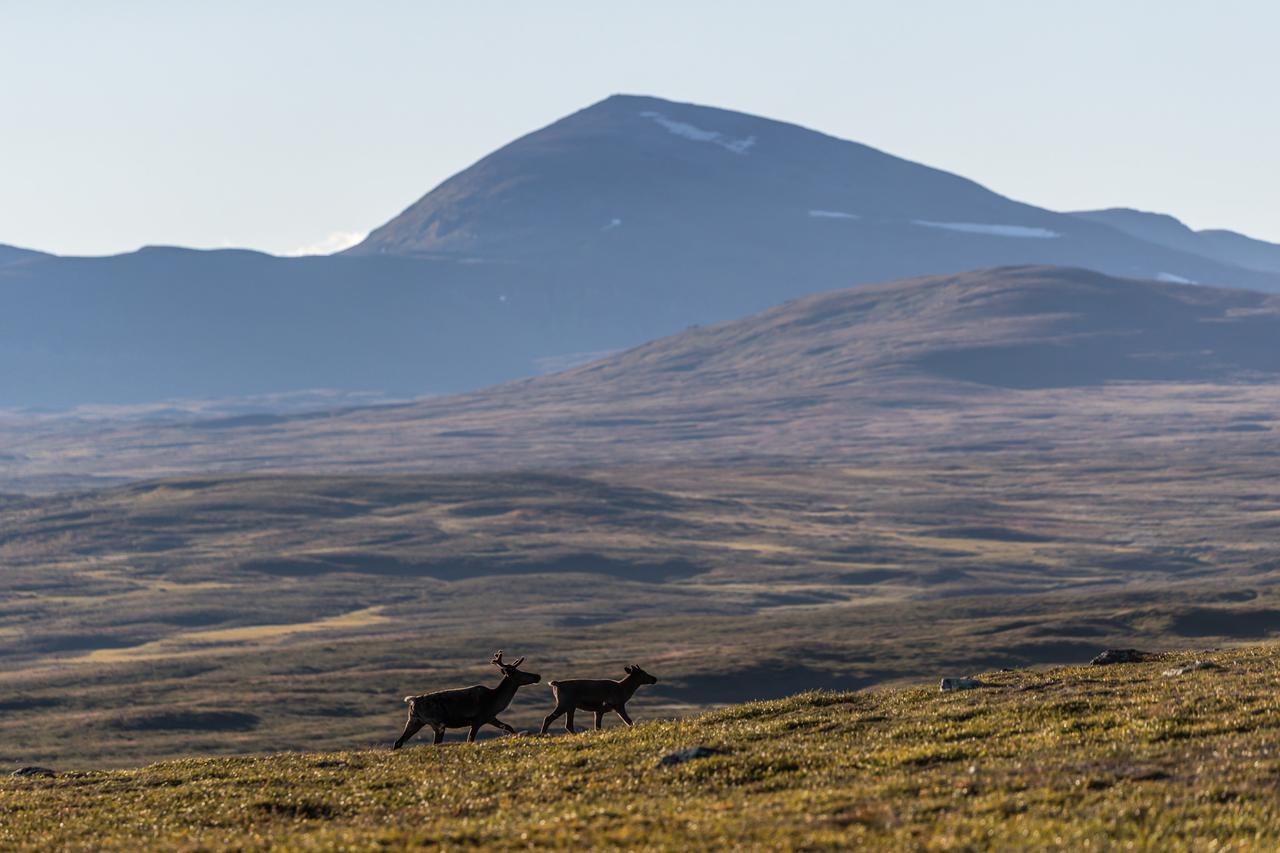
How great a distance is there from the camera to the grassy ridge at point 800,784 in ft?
52.5

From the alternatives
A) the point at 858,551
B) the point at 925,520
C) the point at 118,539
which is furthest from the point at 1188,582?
the point at 118,539

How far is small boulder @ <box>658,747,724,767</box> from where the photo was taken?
70.2 feet

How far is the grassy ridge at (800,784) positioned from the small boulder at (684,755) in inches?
10.5

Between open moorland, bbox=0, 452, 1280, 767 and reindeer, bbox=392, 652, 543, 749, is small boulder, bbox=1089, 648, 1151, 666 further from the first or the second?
open moorland, bbox=0, 452, 1280, 767

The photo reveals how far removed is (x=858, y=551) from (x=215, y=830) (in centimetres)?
15632

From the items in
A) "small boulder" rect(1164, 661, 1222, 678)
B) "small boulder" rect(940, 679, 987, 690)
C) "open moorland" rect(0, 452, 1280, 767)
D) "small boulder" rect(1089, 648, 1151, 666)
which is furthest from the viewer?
"open moorland" rect(0, 452, 1280, 767)

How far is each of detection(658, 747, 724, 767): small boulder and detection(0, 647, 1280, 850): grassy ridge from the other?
0.27 meters

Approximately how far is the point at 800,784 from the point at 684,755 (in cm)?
264

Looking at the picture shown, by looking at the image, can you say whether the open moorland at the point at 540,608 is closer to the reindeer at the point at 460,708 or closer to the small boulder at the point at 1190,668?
the reindeer at the point at 460,708

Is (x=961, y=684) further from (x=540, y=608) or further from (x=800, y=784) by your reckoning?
(x=540, y=608)

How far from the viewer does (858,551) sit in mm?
173250

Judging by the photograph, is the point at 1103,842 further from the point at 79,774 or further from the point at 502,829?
the point at 79,774

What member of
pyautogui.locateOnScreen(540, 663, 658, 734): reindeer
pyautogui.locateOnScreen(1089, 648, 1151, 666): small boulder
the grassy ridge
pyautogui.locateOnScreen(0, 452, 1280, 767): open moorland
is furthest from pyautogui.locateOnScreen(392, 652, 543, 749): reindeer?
pyautogui.locateOnScreen(0, 452, 1280, 767): open moorland

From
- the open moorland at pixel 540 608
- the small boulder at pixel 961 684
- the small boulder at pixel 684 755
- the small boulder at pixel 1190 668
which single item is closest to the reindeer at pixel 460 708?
the small boulder at pixel 684 755
